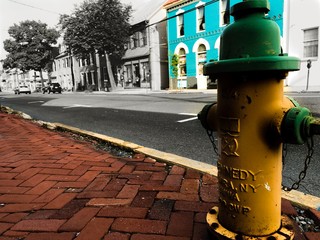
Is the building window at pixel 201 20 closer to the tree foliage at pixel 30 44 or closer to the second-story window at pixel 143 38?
the second-story window at pixel 143 38

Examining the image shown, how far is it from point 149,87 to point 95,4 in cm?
941

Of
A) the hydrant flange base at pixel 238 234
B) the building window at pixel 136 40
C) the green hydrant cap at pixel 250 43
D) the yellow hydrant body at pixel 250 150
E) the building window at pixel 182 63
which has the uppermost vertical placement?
the building window at pixel 136 40

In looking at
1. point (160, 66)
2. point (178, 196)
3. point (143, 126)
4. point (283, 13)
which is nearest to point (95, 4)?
point (160, 66)

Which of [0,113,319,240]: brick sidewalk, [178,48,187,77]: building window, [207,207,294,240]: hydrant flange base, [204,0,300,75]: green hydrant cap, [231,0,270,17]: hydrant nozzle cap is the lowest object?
[0,113,319,240]: brick sidewalk

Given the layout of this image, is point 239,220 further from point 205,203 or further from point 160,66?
point 160,66

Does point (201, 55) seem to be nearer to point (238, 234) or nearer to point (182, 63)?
point (182, 63)

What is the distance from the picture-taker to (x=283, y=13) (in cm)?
1577

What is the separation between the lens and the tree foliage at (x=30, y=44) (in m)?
47.1

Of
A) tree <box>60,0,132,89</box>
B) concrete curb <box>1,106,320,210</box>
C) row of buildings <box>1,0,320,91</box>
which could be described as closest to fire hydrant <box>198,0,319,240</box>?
concrete curb <box>1,106,320,210</box>

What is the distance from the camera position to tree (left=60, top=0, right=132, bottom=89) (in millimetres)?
26875

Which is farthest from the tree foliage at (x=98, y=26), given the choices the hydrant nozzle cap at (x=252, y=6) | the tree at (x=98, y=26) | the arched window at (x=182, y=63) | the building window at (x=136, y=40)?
the hydrant nozzle cap at (x=252, y=6)

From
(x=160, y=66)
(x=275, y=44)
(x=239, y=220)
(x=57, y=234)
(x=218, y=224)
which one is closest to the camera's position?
(x=275, y=44)

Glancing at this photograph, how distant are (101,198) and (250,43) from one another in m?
1.59

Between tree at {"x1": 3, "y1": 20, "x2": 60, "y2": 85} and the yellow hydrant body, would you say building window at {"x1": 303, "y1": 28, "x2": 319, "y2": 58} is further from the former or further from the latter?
tree at {"x1": 3, "y1": 20, "x2": 60, "y2": 85}
